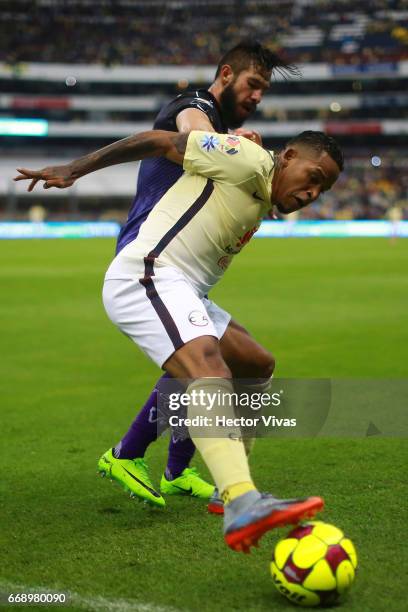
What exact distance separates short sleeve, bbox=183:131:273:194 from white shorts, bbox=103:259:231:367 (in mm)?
488

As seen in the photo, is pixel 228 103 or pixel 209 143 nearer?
pixel 209 143

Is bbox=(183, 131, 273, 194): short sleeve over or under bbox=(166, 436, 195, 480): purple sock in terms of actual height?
over

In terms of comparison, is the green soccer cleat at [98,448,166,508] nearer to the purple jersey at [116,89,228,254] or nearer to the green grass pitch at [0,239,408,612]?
the green grass pitch at [0,239,408,612]

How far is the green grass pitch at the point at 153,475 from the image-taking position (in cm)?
357

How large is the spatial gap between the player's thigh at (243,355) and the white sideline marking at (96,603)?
156 cm

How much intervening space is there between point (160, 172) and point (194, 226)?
44cm

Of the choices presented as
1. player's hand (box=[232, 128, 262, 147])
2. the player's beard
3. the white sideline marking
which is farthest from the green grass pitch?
the player's beard

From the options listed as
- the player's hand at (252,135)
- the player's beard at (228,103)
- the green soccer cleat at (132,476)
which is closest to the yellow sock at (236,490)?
the green soccer cleat at (132,476)

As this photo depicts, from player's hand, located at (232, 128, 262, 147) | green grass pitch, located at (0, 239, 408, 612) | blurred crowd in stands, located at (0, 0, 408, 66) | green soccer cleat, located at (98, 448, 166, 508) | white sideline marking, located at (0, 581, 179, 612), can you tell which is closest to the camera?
white sideline marking, located at (0, 581, 179, 612)

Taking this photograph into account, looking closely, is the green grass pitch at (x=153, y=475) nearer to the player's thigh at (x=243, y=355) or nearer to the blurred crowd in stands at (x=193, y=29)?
the player's thigh at (x=243, y=355)

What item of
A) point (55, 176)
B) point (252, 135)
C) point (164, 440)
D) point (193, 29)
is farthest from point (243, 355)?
point (193, 29)

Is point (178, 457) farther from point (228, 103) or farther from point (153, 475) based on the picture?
point (228, 103)

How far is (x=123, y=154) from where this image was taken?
4059 millimetres

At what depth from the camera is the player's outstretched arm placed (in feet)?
13.3
